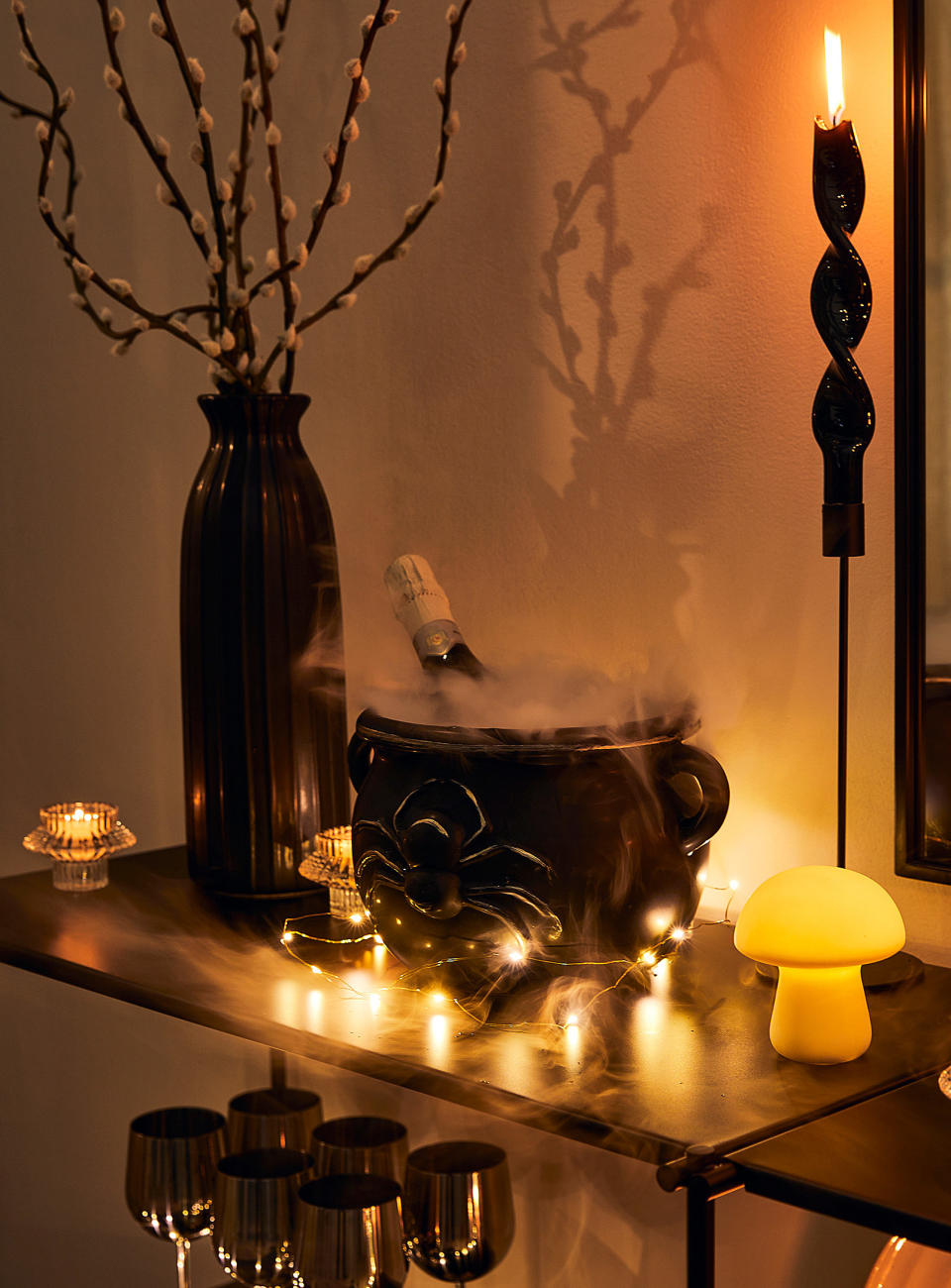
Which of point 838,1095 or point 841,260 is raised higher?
point 841,260

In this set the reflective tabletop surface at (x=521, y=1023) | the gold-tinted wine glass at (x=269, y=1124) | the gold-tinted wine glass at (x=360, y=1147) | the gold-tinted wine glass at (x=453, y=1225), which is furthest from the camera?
the gold-tinted wine glass at (x=269, y=1124)

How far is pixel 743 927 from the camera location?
0.65 metres

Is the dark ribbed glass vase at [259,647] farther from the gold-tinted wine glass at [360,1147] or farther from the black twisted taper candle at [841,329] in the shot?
the black twisted taper candle at [841,329]

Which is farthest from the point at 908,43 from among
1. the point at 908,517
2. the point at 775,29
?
the point at 908,517

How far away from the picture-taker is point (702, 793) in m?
0.75

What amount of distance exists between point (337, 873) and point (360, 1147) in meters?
0.28

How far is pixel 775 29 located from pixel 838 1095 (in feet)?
2.06

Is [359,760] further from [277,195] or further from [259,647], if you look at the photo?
[277,195]

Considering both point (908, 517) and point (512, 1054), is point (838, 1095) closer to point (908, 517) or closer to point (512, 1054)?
point (512, 1054)

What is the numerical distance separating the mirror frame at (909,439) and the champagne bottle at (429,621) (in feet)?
0.81

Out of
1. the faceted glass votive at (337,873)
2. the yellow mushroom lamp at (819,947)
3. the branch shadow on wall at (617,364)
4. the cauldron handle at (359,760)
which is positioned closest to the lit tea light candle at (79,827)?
the faceted glass votive at (337,873)

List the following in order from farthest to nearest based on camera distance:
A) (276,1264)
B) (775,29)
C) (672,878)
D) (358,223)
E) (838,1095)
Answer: (358,223) → (276,1264) → (775,29) → (672,878) → (838,1095)

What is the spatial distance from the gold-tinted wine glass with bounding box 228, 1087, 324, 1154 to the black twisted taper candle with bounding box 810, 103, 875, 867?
661 mm

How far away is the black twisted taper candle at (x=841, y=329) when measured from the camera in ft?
2.40
